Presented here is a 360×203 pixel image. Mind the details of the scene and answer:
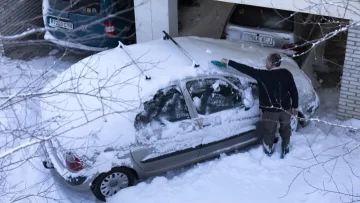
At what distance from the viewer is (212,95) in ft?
24.5

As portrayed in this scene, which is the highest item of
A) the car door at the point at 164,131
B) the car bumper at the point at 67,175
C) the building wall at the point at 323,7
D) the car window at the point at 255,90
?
the building wall at the point at 323,7

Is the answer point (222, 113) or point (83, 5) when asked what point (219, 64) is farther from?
point (83, 5)

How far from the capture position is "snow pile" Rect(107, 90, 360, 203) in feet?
23.4

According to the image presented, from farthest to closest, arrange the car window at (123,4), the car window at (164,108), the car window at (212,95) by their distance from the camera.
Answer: the car window at (123,4), the car window at (212,95), the car window at (164,108)

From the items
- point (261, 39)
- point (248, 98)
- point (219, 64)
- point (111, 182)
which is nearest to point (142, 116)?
point (111, 182)

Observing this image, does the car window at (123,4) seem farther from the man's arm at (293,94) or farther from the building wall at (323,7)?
the man's arm at (293,94)

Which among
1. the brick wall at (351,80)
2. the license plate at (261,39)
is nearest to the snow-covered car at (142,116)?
the brick wall at (351,80)

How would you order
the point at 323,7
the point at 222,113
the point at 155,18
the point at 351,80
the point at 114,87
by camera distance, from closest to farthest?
the point at 114,87 → the point at 222,113 → the point at 323,7 → the point at 351,80 → the point at 155,18

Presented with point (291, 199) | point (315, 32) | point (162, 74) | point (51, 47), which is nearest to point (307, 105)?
point (291, 199)

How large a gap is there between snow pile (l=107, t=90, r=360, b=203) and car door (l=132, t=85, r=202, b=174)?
0.30 metres

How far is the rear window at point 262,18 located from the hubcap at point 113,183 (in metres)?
3.99

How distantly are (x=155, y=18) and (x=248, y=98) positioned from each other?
277 cm

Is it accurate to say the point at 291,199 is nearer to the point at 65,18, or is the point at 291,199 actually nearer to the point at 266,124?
the point at 266,124

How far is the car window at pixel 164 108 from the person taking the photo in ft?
23.4
